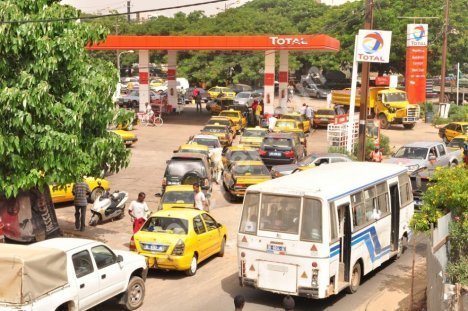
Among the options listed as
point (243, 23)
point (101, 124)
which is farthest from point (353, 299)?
point (243, 23)

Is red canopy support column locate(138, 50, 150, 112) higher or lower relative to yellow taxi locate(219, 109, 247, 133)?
higher

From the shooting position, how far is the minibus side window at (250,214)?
15.1m

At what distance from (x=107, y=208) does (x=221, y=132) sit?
16.3 meters

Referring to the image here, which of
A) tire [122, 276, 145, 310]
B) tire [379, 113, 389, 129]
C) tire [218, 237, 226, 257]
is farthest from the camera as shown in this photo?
tire [379, 113, 389, 129]

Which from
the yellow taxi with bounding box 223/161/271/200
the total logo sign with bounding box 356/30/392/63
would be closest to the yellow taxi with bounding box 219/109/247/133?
the total logo sign with bounding box 356/30/392/63

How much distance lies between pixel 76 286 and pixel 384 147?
92.9 ft

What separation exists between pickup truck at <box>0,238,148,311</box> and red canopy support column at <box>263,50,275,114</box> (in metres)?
34.3

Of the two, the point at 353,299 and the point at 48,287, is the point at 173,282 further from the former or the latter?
the point at 48,287

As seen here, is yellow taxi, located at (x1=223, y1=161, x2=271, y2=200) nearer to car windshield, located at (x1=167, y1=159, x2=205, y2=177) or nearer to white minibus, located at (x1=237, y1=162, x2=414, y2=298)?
car windshield, located at (x1=167, y1=159, x2=205, y2=177)

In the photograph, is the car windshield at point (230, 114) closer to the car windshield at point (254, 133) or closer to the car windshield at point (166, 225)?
the car windshield at point (254, 133)

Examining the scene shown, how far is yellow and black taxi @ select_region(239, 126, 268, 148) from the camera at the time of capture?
3709 centimetres

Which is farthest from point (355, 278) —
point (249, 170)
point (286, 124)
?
point (286, 124)

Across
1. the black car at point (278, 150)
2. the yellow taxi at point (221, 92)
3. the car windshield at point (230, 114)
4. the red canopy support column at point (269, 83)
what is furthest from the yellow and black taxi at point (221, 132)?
the yellow taxi at point (221, 92)

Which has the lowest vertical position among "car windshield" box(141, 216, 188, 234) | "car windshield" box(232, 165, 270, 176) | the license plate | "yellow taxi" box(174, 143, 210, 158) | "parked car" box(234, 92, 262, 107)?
"car windshield" box(232, 165, 270, 176)
